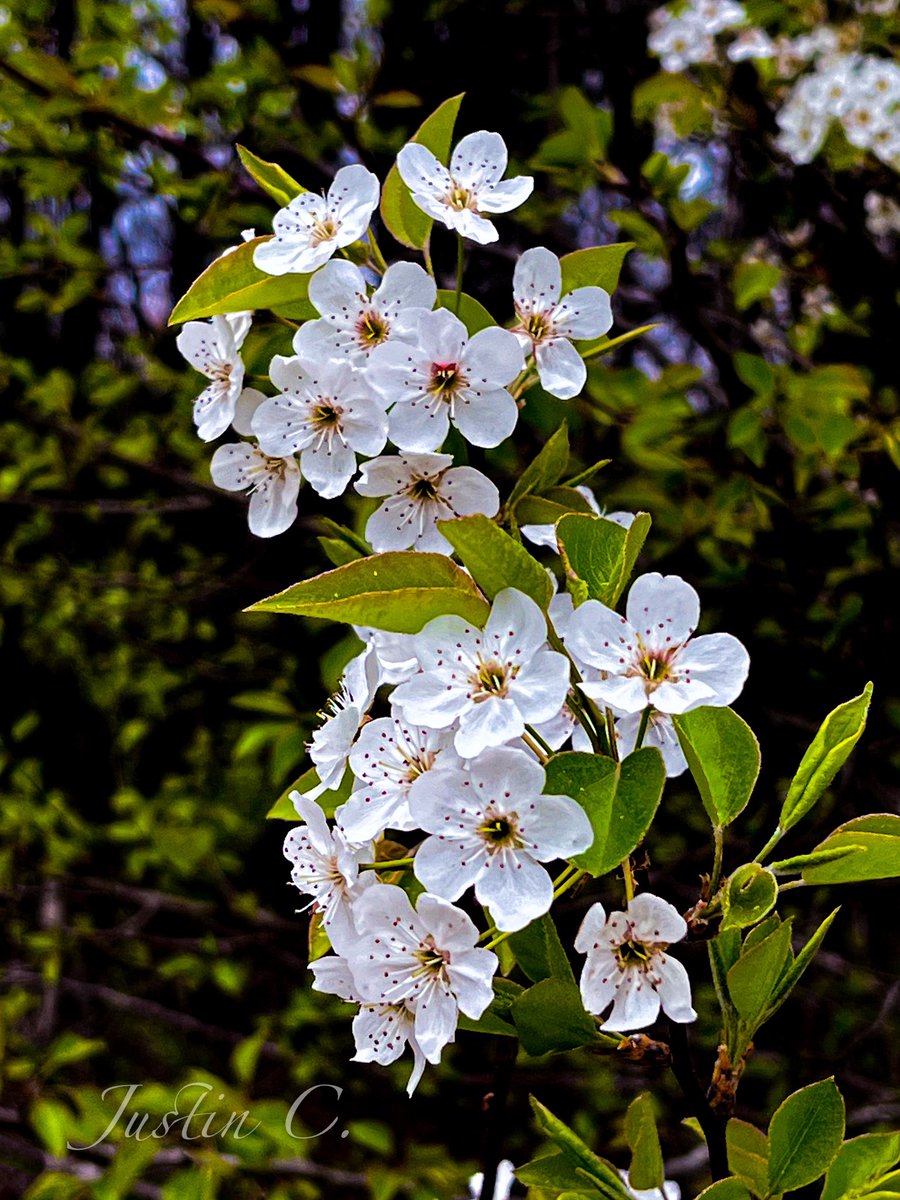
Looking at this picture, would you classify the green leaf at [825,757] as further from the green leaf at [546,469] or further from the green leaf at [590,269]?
the green leaf at [590,269]

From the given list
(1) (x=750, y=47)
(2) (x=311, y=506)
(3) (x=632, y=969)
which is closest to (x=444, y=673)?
(3) (x=632, y=969)

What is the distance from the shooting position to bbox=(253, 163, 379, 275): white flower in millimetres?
815

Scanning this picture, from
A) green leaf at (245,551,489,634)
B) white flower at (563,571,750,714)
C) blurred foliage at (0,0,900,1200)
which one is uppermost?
green leaf at (245,551,489,634)

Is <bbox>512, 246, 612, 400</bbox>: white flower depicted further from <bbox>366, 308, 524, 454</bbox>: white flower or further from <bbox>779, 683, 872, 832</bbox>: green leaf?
<bbox>779, 683, 872, 832</bbox>: green leaf

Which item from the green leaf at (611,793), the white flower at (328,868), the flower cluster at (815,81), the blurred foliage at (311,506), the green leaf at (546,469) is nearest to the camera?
the green leaf at (611,793)

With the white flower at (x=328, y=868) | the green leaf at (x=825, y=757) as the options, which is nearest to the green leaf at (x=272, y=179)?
the white flower at (x=328, y=868)

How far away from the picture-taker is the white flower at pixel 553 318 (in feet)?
2.91

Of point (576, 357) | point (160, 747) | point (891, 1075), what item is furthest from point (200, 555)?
point (891, 1075)

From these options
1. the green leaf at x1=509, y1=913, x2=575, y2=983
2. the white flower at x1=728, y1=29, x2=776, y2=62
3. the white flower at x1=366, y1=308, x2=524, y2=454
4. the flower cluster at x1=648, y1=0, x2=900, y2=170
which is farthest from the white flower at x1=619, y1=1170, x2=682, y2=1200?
the white flower at x1=728, y1=29, x2=776, y2=62

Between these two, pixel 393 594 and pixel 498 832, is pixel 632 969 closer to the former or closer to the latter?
pixel 498 832

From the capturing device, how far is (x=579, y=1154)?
705mm

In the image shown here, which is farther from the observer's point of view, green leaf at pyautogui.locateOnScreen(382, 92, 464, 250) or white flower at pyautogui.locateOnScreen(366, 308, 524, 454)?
green leaf at pyautogui.locateOnScreen(382, 92, 464, 250)

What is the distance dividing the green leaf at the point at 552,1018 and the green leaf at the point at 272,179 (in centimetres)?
64

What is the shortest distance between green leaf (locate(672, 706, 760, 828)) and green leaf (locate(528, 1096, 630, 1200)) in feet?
0.72
